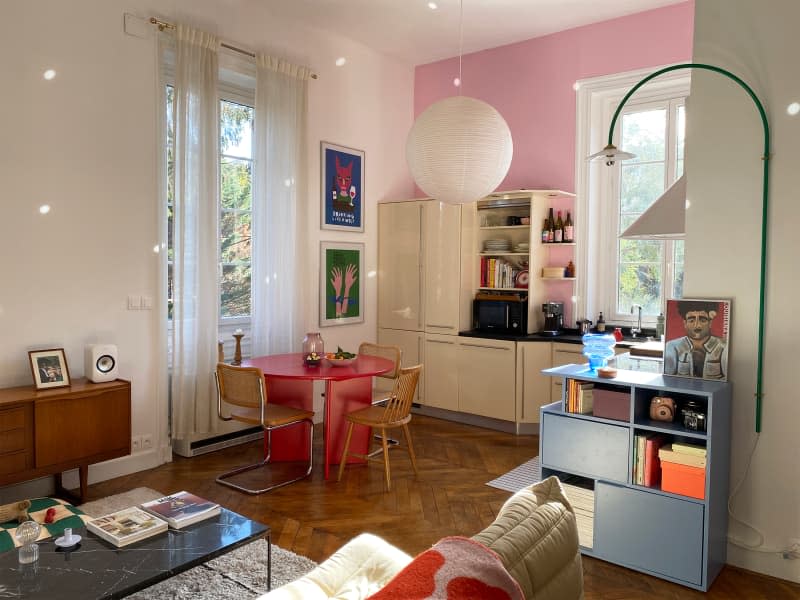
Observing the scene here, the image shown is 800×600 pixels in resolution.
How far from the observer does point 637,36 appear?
5113 mm

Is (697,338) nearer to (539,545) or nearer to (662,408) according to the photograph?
(662,408)

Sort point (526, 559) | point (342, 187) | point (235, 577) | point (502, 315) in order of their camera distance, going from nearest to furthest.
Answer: point (526, 559)
point (235, 577)
point (502, 315)
point (342, 187)

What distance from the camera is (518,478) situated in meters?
4.23

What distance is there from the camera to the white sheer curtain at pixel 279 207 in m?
4.94

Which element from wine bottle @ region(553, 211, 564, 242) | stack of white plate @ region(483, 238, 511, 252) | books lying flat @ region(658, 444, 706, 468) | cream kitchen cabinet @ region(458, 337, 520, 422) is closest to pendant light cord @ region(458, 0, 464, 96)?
stack of white plate @ region(483, 238, 511, 252)

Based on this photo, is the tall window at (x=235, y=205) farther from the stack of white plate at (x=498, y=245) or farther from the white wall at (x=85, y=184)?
the stack of white plate at (x=498, y=245)

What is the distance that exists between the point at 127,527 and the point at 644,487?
2276mm

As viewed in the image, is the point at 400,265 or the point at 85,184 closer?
the point at 85,184

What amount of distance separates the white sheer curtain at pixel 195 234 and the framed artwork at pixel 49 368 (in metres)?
0.80

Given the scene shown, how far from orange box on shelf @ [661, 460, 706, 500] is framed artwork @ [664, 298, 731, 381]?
50 centimetres

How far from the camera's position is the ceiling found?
4953mm

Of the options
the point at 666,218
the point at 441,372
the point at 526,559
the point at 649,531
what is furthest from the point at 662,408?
the point at 441,372

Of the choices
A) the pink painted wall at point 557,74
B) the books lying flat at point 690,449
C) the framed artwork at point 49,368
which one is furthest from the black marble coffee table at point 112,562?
the pink painted wall at point 557,74

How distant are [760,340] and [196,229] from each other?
11.7ft
